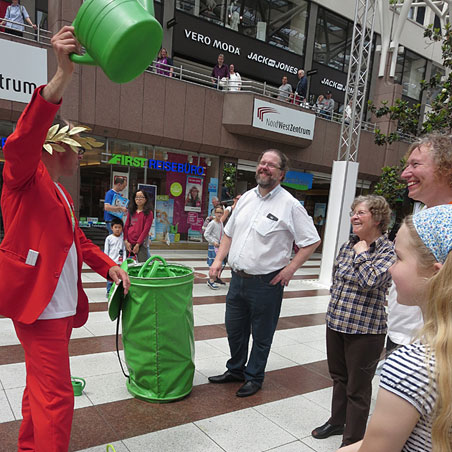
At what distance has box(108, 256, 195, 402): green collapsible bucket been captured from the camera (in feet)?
8.90

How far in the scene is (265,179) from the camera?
321 centimetres

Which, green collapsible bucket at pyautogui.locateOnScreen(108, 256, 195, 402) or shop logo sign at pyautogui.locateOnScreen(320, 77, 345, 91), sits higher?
shop logo sign at pyautogui.locateOnScreen(320, 77, 345, 91)

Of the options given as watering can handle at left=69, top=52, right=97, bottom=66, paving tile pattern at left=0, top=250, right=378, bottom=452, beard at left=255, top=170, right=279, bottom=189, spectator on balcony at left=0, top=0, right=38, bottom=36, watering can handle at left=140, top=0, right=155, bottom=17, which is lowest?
paving tile pattern at left=0, top=250, right=378, bottom=452

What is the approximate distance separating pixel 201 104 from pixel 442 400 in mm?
11691

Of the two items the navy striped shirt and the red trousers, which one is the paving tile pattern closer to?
the red trousers

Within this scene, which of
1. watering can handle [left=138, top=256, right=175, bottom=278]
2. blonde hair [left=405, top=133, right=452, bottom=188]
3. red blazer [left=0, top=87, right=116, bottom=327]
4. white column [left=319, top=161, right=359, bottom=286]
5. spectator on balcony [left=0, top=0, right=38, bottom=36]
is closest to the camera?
red blazer [left=0, top=87, right=116, bottom=327]

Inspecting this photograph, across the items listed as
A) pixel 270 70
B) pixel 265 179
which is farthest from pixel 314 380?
pixel 270 70

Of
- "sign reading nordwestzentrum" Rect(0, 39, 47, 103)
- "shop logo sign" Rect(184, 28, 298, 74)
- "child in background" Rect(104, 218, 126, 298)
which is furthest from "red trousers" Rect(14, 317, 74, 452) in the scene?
"shop logo sign" Rect(184, 28, 298, 74)

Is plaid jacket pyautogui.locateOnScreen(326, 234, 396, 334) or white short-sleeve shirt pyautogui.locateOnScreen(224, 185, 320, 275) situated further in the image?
white short-sleeve shirt pyautogui.locateOnScreen(224, 185, 320, 275)

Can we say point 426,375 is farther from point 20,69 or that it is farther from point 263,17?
point 263,17

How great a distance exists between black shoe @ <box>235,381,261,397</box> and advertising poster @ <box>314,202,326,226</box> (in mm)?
14696

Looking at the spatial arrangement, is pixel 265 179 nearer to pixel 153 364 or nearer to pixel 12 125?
pixel 153 364

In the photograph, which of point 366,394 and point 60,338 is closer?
point 60,338

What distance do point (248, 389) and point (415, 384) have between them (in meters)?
2.55
